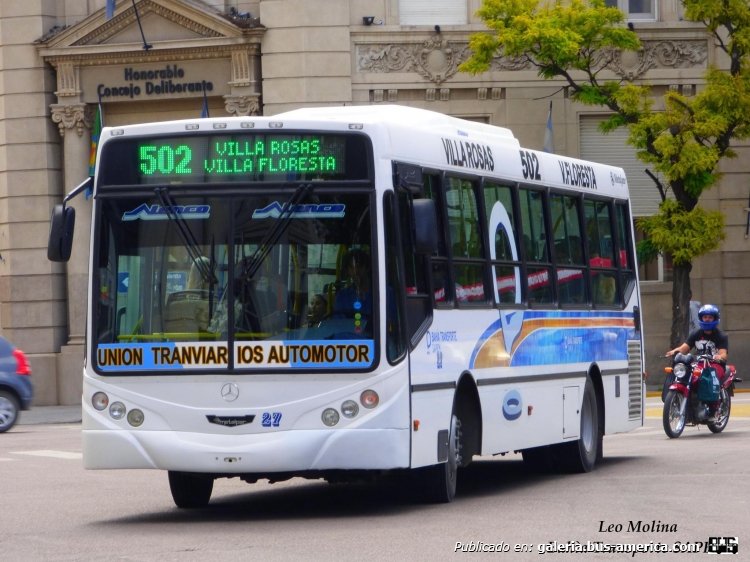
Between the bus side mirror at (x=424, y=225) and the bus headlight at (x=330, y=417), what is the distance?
4.15 feet

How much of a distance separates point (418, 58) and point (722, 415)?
13684 mm

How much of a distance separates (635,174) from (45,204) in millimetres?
11396

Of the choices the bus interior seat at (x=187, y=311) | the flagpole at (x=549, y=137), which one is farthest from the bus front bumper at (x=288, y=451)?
the flagpole at (x=549, y=137)

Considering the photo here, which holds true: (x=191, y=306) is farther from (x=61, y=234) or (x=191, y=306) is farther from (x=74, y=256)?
(x=74, y=256)

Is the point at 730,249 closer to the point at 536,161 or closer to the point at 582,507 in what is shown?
the point at 536,161

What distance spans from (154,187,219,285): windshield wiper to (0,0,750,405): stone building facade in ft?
63.8

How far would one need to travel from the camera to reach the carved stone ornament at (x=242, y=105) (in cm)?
3147

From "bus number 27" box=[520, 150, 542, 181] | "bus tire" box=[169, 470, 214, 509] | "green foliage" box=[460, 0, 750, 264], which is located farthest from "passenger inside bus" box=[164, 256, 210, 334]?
"green foliage" box=[460, 0, 750, 264]

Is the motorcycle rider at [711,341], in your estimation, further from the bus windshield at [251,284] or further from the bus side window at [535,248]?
the bus windshield at [251,284]

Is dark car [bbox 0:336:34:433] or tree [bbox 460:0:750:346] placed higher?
tree [bbox 460:0:750:346]

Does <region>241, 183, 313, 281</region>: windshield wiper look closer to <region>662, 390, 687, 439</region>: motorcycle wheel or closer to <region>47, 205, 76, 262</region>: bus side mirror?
<region>47, 205, 76, 262</region>: bus side mirror

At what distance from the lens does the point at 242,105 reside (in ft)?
103

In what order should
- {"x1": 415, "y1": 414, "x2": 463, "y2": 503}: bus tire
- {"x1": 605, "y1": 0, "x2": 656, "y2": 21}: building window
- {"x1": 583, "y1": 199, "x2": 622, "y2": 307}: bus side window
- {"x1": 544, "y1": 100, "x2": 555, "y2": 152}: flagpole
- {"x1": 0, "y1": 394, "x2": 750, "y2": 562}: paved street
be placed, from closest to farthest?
{"x1": 0, "y1": 394, "x2": 750, "y2": 562}: paved street → {"x1": 415, "y1": 414, "x2": 463, "y2": 503}: bus tire → {"x1": 583, "y1": 199, "x2": 622, "y2": 307}: bus side window → {"x1": 544, "y1": 100, "x2": 555, "y2": 152}: flagpole → {"x1": 605, "y1": 0, "x2": 656, "y2": 21}: building window

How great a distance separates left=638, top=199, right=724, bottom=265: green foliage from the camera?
28750mm
